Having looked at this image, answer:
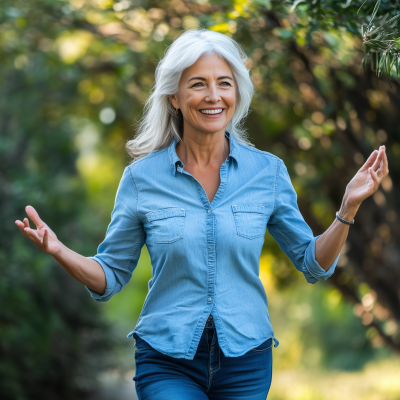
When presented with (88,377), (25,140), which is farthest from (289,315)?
(25,140)

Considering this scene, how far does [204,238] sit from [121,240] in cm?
34

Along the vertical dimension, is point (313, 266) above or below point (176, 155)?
below

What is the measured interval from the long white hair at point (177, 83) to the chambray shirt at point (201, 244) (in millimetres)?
130

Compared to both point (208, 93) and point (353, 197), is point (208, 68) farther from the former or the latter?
point (353, 197)

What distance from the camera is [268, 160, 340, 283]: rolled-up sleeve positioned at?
2.11 metres

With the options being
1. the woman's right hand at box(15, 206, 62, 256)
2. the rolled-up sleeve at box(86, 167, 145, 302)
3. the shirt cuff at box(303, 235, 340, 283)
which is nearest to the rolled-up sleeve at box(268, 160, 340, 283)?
the shirt cuff at box(303, 235, 340, 283)

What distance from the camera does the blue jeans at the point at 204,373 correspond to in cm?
196

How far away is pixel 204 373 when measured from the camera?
1.99 meters

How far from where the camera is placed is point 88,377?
7398 mm

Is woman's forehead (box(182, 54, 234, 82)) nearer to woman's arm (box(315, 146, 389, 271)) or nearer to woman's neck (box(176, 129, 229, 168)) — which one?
woman's neck (box(176, 129, 229, 168))

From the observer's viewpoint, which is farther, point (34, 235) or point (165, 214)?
point (165, 214)

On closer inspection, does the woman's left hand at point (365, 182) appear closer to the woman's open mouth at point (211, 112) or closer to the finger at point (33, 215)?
the woman's open mouth at point (211, 112)

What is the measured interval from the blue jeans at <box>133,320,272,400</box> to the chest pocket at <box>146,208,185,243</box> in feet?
1.09

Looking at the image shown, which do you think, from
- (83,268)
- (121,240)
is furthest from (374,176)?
(83,268)
